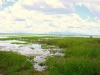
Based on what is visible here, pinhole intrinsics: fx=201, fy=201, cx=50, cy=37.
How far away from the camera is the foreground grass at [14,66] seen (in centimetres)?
1924

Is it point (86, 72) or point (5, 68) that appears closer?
point (86, 72)

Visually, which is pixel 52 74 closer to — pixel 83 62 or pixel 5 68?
pixel 83 62

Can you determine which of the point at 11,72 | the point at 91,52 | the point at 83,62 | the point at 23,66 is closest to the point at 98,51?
the point at 91,52

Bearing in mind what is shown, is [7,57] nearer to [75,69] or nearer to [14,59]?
[14,59]

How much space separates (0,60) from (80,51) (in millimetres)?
11226

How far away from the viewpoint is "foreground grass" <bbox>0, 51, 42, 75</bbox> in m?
19.2

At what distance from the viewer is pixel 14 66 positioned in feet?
67.5

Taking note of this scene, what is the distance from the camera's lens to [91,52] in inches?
1065

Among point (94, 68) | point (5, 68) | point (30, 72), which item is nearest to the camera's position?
point (94, 68)

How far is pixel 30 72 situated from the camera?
19.2 m

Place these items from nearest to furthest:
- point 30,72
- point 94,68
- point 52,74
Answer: point 52,74 < point 94,68 < point 30,72

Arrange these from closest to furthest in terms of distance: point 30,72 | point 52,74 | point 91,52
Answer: point 52,74, point 30,72, point 91,52

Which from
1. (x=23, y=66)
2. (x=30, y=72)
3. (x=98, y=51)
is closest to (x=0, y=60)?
(x=23, y=66)

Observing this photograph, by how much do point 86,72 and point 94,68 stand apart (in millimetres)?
977
